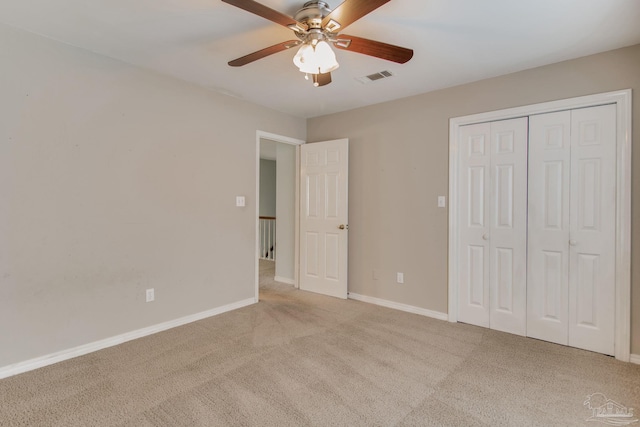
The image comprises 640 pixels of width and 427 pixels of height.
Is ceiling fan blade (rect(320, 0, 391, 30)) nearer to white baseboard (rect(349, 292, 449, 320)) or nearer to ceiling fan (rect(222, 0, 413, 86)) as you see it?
ceiling fan (rect(222, 0, 413, 86))

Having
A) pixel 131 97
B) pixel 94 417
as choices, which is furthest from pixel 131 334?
pixel 131 97

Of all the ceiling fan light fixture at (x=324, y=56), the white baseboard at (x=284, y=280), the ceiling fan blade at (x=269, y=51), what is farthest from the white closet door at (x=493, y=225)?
the white baseboard at (x=284, y=280)

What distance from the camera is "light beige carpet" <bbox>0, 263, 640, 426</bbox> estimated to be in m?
1.84

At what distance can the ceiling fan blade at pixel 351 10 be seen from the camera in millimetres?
1565

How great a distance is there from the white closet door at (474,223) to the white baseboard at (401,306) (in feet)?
0.71

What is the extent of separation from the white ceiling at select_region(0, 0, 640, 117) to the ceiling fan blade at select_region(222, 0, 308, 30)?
206 millimetres

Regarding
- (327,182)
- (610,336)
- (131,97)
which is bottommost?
(610,336)

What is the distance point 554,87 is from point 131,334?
13.8ft

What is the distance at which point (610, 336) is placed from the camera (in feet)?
8.39

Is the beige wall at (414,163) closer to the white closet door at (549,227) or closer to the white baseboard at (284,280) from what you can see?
the white closet door at (549,227)

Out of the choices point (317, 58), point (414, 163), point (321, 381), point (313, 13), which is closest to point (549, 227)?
point (414, 163)

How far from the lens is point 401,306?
3670 millimetres

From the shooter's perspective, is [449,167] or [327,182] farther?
[327,182]

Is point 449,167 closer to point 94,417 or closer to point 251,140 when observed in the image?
point 251,140
